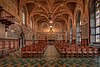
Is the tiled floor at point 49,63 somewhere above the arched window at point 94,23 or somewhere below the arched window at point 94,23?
below

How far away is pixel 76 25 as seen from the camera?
74.0ft

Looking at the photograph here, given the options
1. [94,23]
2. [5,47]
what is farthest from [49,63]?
[94,23]

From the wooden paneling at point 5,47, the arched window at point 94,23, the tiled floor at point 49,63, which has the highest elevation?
the arched window at point 94,23

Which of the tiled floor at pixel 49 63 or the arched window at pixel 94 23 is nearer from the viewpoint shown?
the tiled floor at pixel 49 63

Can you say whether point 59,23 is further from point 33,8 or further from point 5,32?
point 5,32

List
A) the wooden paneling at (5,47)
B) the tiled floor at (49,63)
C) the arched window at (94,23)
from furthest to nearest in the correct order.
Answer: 1. the arched window at (94,23)
2. the wooden paneling at (5,47)
3. the tiled floor at (49,63)

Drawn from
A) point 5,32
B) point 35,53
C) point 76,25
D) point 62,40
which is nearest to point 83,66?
point 35,53

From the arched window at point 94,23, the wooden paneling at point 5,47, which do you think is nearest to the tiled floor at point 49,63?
the wooden paneling at point 5,47

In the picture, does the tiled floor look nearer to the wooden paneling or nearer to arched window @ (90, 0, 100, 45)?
the wooden paneling

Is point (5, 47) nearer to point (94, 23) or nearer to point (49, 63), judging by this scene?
point (49, 63)

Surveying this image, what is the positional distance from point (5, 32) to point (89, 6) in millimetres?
10801

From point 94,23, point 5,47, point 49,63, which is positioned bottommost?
point 49,63

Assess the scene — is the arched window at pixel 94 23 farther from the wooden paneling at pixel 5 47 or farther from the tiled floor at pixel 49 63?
the wooden paneling at pixel 5 47

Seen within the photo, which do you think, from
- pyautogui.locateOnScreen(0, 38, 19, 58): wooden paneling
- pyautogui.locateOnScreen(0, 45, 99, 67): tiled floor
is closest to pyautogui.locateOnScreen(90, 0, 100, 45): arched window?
pyautogui.locateOnScreen(0, 45, 99, 67): tiled floor
